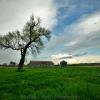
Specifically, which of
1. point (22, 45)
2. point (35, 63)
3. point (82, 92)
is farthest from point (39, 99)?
point (35, 63)

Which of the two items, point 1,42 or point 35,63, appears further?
point 35,63

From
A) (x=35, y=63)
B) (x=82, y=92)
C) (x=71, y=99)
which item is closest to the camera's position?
(x=71, y=99)

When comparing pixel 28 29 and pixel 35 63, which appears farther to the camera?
pixel 35 63

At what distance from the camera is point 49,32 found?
2024 inches

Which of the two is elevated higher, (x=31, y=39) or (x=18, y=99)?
(x=31, y=39)

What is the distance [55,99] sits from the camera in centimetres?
1038

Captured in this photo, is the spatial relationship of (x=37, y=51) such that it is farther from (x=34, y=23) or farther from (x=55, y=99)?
(x=55, y=99)

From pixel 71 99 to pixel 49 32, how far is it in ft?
137

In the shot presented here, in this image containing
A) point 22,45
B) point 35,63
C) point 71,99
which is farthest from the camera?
point 35,63

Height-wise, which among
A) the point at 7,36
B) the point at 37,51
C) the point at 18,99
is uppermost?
the point at 7,36

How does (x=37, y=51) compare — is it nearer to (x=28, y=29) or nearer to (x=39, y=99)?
(x=28, y=29)

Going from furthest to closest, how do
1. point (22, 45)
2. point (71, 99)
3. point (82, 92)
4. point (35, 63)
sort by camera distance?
point (35, 63)
point (22, 45)
point (82, 92)
point (71, 99)

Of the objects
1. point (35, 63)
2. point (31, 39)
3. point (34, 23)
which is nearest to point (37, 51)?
point (31, 39)

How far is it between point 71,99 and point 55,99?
70 centimetres
